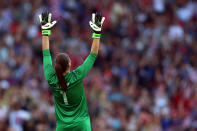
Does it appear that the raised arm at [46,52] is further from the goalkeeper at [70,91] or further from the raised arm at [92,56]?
the raised arm at [92,56]

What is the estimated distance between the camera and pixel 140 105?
14.1 m

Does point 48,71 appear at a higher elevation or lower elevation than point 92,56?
lower

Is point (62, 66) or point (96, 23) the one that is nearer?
point (62, 66)

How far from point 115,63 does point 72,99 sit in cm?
877

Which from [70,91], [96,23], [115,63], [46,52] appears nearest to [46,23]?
[46,52]

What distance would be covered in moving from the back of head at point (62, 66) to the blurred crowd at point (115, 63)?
5649 millimetres

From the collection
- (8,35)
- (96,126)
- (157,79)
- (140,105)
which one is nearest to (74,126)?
(96,126)

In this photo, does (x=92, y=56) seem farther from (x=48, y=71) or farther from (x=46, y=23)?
(x=46, y=23)

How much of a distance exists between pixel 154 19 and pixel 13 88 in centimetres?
520

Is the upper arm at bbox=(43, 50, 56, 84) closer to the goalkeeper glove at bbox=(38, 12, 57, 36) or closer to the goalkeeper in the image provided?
the goalkeeper

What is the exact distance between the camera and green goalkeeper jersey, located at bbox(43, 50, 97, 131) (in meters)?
7.24

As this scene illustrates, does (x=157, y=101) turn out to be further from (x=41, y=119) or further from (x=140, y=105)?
(x=41, y=119)

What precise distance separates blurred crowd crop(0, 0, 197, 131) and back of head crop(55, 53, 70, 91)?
5.65 meters

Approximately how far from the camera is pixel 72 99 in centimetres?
727
